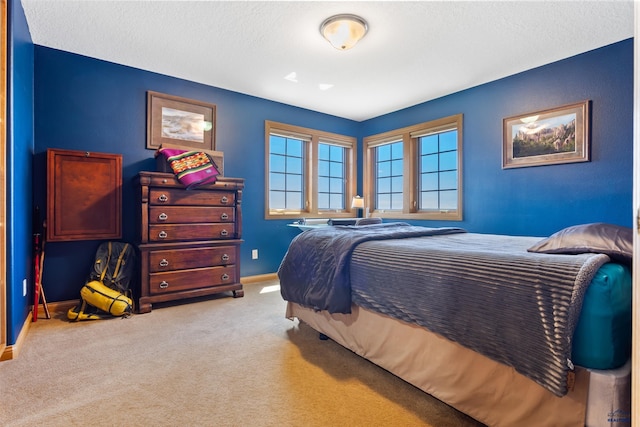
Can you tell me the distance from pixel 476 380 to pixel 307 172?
3816 mm

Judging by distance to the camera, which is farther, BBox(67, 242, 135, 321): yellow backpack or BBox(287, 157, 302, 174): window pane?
BBox(287, 157, 302, 174): window pane

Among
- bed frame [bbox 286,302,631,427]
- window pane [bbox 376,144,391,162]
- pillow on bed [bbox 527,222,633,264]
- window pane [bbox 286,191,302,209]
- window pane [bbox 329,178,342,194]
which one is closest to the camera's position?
bed frame [bbox 286,302,631,427]

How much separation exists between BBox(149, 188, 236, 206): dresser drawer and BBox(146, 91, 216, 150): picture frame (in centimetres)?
76

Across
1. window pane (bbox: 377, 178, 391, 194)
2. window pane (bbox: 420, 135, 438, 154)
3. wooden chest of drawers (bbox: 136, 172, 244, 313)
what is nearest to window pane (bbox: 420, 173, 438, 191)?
window pane (bbox: 420, 135, 438, 154)

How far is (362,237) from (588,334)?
121 centimetres

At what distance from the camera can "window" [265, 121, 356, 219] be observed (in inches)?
181

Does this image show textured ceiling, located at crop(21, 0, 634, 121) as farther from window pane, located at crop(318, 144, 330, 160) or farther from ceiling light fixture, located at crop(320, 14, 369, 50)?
window pane, located at crop(318, 144, 330, 160)

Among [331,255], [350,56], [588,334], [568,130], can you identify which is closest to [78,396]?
[331,255]

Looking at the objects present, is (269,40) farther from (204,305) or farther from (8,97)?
(204,305)

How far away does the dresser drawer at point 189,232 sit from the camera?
312cm

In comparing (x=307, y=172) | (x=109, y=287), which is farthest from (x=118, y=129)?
(x=307, y=172)

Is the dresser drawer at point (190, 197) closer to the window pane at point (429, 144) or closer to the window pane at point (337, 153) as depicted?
the window pane at point (337, 153)

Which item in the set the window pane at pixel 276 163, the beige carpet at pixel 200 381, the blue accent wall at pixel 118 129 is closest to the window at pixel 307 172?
the window pane at pixel 276 163

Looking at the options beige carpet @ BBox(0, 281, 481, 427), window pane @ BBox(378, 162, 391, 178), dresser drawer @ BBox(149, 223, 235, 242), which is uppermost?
window pane @ BBox(378, 162, 391, 178)
